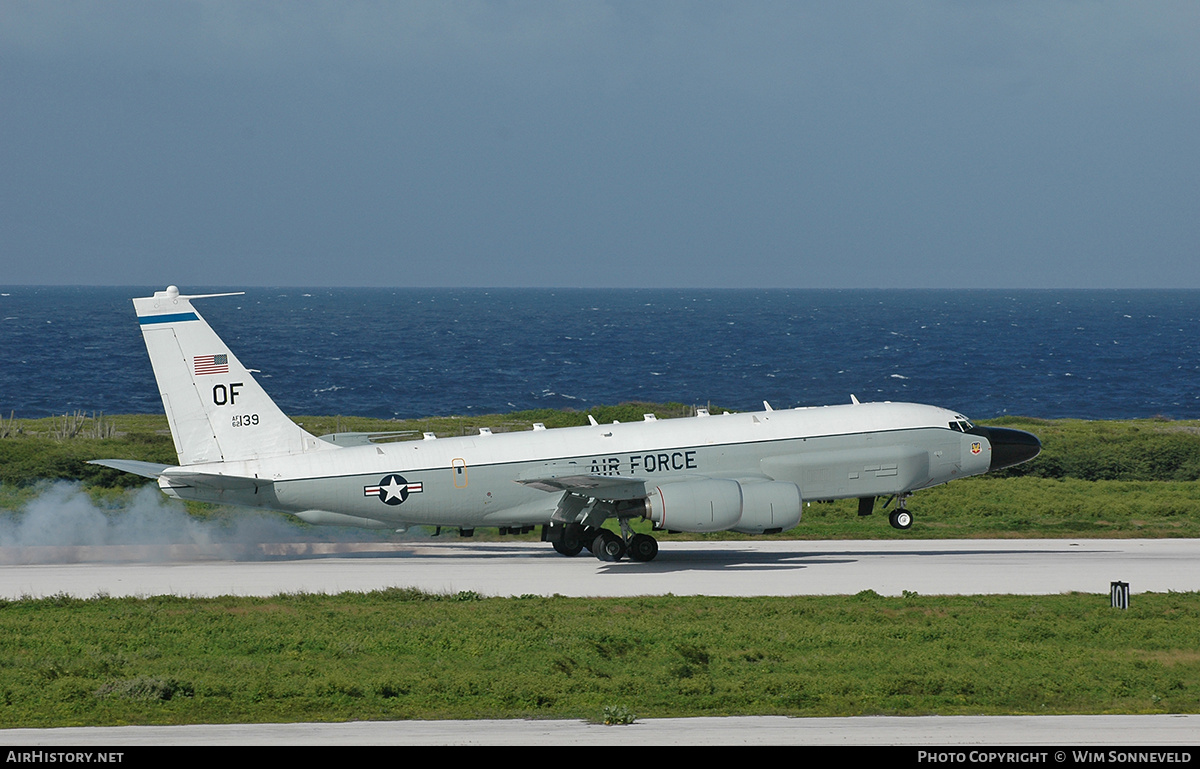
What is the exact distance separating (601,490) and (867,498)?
8591 millimetres

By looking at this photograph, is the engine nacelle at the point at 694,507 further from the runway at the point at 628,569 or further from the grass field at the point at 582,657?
the grass field at the point at 582,657

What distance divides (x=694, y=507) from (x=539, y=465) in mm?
4803

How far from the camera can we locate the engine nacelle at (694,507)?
33125mm

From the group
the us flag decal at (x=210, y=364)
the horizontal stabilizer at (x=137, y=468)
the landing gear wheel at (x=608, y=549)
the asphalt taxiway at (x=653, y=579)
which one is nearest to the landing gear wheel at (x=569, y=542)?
the asphalt taxiway at (x=653, y=579)

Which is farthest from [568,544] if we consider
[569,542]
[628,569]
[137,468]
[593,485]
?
[137,468]

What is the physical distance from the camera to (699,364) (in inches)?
6816

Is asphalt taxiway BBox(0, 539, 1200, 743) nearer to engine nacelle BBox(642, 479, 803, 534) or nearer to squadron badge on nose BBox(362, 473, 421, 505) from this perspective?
engine nacelle BBox(642, 479, 803, 534)

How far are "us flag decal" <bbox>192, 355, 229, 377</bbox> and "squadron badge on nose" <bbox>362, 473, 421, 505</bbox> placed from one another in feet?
17.3

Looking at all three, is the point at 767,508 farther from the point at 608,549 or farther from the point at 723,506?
the point at 608,549

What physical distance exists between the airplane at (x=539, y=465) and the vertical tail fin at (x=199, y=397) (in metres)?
0.04

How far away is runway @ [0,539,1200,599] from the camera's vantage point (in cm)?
3055

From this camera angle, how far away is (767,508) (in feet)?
111
